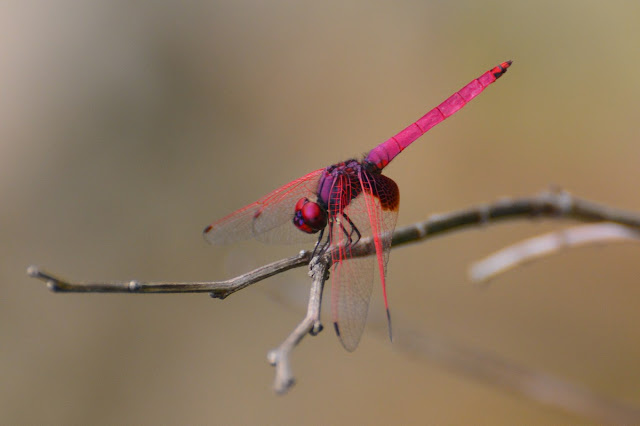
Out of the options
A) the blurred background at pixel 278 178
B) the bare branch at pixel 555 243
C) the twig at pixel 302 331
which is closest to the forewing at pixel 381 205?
the twig at pixel 302 331

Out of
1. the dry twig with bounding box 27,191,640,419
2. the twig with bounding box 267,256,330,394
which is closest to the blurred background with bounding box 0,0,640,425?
the dry twig with bounding box 27,191,640,419

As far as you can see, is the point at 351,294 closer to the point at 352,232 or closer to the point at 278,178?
the point at 352,232

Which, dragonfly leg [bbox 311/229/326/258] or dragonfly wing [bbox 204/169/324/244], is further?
dragonfly wing [bbox 204/169/324/244]

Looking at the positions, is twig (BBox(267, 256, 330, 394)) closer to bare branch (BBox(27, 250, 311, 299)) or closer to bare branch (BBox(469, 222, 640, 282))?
bare branch (BBox(27, 250, 311, 299))

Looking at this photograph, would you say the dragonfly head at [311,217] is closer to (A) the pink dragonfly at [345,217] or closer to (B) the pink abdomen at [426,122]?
(A) the pink dragonfly at [345,217]

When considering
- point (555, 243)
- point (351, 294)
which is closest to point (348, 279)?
point (351, 294)

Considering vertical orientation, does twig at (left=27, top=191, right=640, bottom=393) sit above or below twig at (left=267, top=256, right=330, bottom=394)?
above
